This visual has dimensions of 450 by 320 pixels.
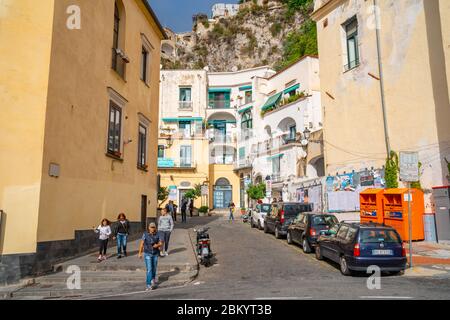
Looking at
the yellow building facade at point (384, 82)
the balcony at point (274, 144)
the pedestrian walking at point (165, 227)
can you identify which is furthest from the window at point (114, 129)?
the balcony at point (274, 144)

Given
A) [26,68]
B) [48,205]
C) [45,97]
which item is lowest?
[48,205]

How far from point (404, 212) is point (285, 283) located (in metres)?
9.23

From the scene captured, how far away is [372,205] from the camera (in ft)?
58.6

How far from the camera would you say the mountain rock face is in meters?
62.0

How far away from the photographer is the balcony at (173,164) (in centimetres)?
4206

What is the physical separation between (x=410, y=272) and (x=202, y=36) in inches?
2528

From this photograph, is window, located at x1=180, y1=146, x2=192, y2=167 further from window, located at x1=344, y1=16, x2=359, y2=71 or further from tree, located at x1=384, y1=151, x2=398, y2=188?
tree, located at x1=384, y1=151, x2=398, y2=188

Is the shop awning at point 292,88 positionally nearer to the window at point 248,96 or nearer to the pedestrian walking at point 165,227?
the window at point 248,96

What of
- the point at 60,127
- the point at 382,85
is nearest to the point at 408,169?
the point at 382,85

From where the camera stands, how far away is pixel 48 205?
10.7 meters

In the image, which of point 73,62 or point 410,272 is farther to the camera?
point 73,62

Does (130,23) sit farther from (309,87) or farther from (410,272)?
(309,87)

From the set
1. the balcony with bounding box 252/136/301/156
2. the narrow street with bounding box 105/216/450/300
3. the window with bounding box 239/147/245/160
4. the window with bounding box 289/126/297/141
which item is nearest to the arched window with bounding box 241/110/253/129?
the window with bounding box 239/147/245/160

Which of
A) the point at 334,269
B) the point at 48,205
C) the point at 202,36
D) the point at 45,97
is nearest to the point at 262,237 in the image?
the point at 334,269
